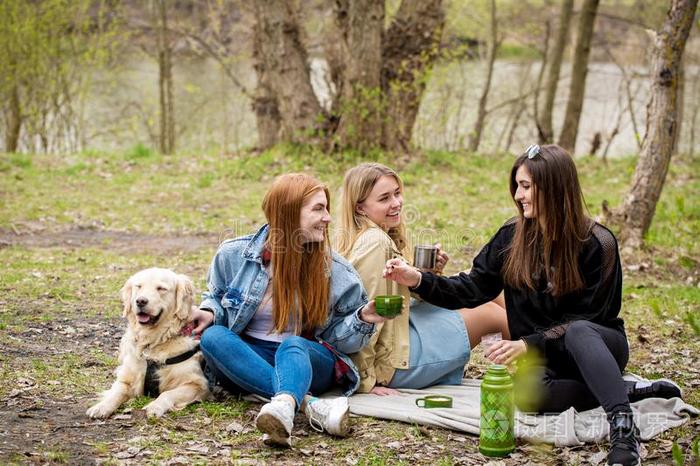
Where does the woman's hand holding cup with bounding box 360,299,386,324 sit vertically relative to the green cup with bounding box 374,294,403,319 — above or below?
below

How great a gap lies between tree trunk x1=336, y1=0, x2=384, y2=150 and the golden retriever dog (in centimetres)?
923

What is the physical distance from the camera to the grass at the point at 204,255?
414cm

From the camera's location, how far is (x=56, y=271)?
8234 mm

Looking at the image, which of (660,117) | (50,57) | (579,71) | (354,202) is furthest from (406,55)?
(354,202)

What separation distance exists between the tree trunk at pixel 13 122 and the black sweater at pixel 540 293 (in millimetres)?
15715

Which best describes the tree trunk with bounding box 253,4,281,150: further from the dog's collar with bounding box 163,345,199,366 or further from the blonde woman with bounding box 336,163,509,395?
the dog's collar with bounding box 163,345,199,366

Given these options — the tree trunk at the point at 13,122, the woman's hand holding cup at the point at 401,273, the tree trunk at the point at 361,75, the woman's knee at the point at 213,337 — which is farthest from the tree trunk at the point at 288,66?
the woman's knee at the point at 213,337

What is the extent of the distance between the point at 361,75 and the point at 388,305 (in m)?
9.67

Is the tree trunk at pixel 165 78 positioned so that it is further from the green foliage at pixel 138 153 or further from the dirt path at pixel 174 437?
the dirt path at pixel 174 437

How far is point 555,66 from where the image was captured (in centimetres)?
1644

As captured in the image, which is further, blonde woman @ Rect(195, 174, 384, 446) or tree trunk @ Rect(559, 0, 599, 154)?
tree trunk @ Rect(559, 0, 599, 154)

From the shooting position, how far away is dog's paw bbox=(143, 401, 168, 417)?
4324 mm

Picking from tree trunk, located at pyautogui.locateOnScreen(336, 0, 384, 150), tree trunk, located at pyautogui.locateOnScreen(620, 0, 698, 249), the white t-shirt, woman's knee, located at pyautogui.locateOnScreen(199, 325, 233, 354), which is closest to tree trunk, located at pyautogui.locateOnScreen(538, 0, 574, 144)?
tree trunk, located at pyautogui.locateOnScreen(336, 0, 384, 150)

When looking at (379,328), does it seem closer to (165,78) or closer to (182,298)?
(182,298)
